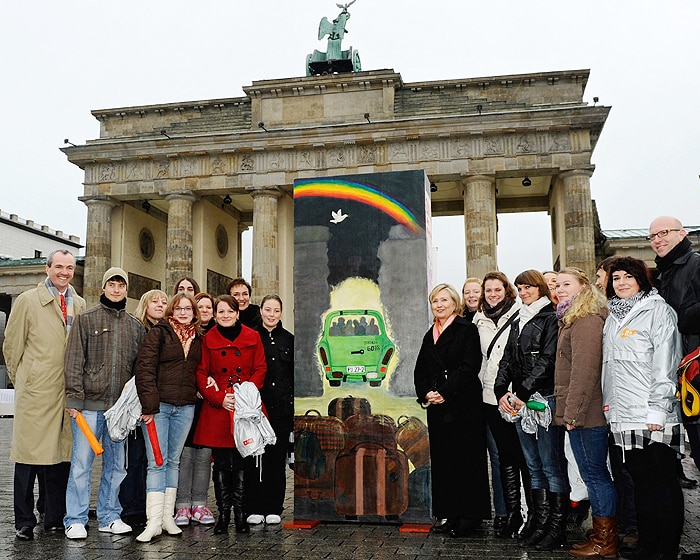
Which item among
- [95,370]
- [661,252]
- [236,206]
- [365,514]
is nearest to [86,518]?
[95,370]

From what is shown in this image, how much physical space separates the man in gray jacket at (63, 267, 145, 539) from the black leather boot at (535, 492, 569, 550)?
383cm

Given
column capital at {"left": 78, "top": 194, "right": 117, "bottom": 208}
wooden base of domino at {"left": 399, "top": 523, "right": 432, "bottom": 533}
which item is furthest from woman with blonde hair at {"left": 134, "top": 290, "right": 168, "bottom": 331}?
column capital at {"left": 78, "top": 194, "right": 117, "bottom": 208}

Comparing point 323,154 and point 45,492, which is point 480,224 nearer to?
point 323,154

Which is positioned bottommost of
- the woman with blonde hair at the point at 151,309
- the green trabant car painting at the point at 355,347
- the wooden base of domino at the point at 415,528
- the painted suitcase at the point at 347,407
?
the wooden base of domino at the point at 415,528

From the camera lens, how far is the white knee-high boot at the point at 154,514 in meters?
6.44

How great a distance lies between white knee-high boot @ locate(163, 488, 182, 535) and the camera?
6602 millimetres

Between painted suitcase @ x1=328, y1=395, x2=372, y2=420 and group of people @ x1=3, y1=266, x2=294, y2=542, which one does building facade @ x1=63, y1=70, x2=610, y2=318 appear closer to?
painted suitcase @ x1=328, y1=395, x2=372, y2=420

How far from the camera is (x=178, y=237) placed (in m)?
31.4

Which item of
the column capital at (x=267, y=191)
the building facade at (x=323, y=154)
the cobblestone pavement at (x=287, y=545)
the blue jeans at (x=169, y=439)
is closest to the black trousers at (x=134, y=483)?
the cobblestone pavement at (x=287, y=545)

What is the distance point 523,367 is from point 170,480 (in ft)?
11.5

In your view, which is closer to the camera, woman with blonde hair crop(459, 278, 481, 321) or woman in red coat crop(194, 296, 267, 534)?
woman in red coat crop(194, 296, 267, 534)

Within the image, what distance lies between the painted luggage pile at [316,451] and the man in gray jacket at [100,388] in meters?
1.72

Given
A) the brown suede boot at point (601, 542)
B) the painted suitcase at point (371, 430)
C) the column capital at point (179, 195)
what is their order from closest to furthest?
the brown suede boot at point (601, 542) → the painted suitcase at point (371, 430) → the column capital at point (179, 195)

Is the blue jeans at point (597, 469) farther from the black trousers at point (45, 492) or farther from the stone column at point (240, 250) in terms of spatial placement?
the stone column at point (240, 250)
